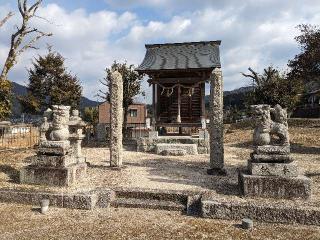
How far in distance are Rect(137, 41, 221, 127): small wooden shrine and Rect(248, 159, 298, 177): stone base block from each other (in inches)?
417

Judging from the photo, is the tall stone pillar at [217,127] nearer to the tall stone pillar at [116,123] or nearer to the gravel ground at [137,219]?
the gravel ground at [137,219]

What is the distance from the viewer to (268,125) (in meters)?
8.73

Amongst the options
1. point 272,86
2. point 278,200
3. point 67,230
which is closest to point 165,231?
point 67,230

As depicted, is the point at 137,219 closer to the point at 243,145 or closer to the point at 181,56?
the point at 243,145

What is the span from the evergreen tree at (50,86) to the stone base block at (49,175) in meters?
20.6

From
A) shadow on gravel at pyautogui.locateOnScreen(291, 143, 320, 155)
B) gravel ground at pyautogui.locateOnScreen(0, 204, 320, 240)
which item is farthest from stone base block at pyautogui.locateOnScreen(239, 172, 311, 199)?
shadow on gravel at pyautogui.locateOnScreen(291, 143, 320, 155)

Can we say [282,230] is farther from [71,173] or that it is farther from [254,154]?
[71,173]

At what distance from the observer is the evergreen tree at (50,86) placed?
29.6m

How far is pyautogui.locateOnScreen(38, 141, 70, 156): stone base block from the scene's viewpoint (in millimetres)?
9648

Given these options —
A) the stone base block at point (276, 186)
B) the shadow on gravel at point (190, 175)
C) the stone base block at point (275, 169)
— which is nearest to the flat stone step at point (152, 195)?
the shadow on gravel at point (190, 175)

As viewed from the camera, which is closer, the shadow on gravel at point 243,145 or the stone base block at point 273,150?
the stone base block at point 273,150

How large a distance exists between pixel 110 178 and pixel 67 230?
4.13 m

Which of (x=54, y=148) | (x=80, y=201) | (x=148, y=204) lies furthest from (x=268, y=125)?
(x=54, y=148)

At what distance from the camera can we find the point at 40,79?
3044cm
